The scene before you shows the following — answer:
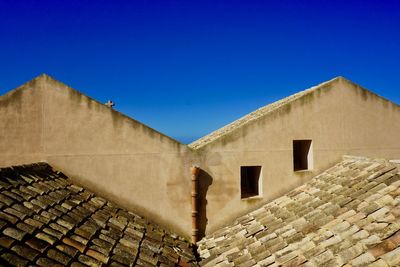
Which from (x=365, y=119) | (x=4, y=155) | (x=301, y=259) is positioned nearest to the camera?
(x=301, y=259)

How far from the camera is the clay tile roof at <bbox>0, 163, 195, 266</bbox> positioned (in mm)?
5031

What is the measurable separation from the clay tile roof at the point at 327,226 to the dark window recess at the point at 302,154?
651mm

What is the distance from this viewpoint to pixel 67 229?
6094mm

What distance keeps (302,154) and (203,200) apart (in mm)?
3646

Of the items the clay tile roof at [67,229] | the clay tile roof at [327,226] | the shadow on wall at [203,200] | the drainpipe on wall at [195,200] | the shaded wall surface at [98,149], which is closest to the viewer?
the clay tile roof at [67,229]

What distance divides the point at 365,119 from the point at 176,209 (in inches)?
260

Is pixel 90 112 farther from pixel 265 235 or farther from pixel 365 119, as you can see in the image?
pixel 365 119

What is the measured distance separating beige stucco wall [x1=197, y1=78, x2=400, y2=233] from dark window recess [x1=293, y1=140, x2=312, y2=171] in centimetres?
20

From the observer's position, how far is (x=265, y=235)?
793cm

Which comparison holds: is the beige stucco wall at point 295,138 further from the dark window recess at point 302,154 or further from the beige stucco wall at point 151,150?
Result: the dark window recess at point 302,154

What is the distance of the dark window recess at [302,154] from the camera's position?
1047 centimetres

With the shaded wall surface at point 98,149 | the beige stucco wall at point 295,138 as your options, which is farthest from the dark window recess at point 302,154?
the shaded wall surface at point 98,149

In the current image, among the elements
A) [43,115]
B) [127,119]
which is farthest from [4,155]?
[127,119]

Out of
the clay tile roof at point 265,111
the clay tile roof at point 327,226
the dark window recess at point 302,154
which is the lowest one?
the clay tile roof at point 327,226
